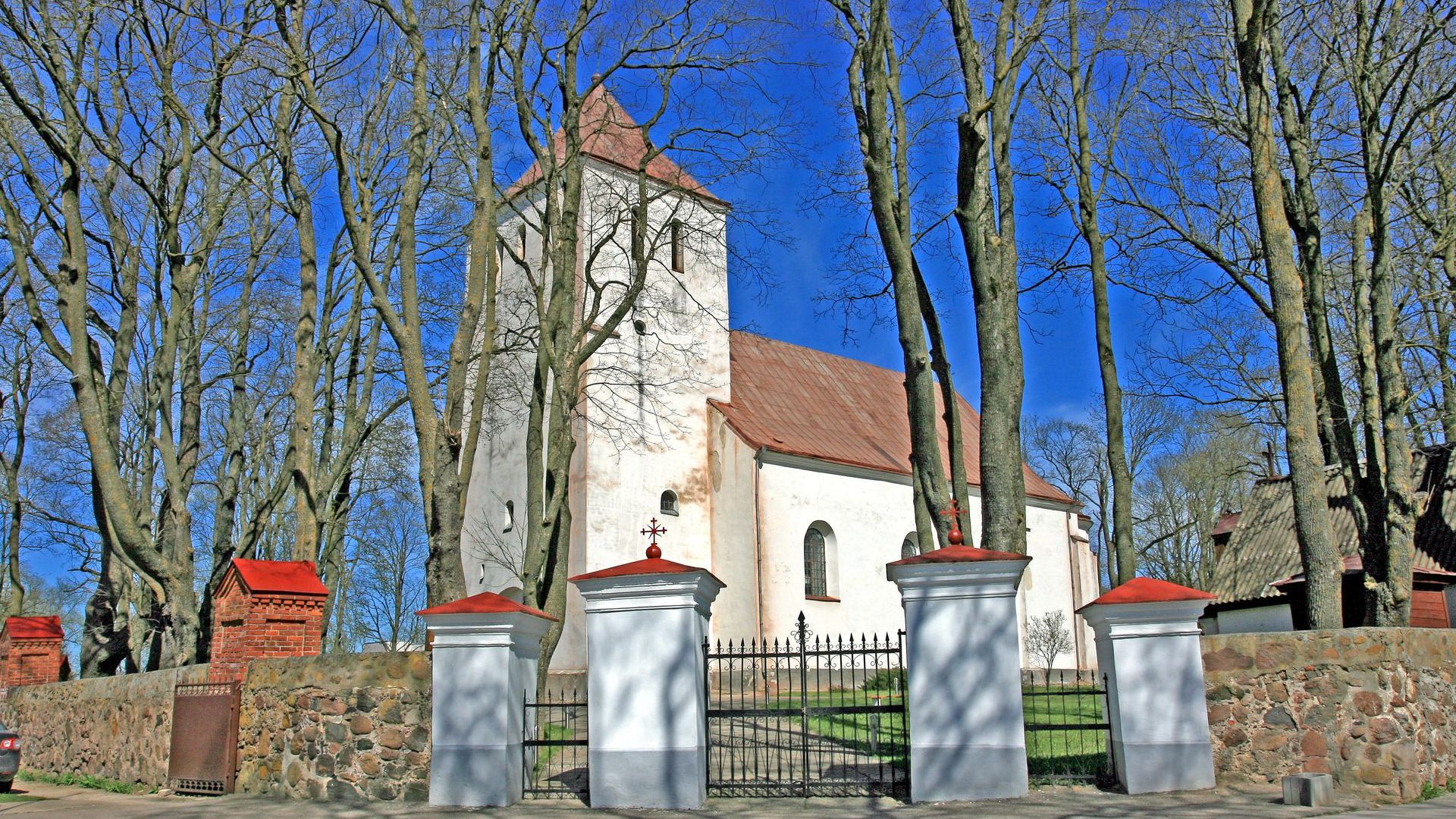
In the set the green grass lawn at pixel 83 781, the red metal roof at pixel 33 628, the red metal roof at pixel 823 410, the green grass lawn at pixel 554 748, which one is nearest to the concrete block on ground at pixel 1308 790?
the green grass lawn at pixel 554 748

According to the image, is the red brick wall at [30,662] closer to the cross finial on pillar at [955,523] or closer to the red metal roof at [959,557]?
the cross finial on pillar at [955,523]

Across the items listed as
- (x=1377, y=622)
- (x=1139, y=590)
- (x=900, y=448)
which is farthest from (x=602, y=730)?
(x=900, y=448)

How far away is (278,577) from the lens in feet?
34.8

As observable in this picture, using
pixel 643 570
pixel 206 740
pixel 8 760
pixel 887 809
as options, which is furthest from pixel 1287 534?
pixel 8 760

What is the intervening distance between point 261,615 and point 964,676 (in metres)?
6.60

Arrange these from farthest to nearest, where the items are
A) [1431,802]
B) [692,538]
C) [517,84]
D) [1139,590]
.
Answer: [692,538] < [517,84] < [1139,590] < [1431,802]

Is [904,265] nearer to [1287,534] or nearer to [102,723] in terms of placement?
[102,723]

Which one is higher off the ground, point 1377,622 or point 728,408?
point 728,408

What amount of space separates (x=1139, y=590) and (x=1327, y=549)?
2.08 meters

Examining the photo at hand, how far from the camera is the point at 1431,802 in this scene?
763 cm

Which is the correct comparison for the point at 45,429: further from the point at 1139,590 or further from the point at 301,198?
the point at 1139,590

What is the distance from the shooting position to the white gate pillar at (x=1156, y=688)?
7.88 meters

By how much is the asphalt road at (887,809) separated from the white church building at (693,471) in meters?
11.7

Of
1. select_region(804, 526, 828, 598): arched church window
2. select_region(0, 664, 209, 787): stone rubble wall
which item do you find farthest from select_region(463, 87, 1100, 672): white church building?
select_region(0, 664, 209, 787): stone rubble wall
